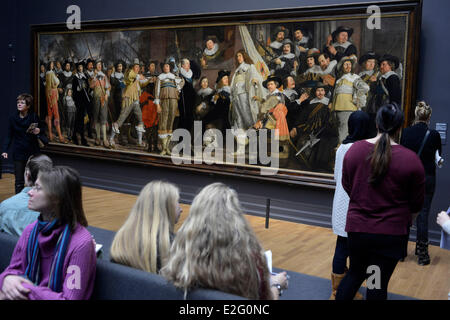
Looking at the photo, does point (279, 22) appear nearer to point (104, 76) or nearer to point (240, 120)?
point (240, 120)

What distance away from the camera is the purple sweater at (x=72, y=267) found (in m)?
2.45

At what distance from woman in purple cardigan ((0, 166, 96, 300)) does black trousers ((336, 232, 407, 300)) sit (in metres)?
1.83

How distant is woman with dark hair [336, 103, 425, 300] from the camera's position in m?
3.13

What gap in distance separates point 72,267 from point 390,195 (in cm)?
208

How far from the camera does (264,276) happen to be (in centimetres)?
250

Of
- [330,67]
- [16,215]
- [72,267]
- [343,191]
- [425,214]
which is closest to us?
[72,267]

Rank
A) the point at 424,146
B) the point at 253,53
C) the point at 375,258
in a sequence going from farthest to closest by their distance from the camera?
the point at 253,53
the point at 424,146
the point at 375,258

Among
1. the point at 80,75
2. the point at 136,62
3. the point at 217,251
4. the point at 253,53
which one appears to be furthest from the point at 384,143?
the point at 80,75

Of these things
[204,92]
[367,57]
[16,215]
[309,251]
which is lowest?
[309,251]

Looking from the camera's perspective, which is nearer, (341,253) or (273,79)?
(341,253)

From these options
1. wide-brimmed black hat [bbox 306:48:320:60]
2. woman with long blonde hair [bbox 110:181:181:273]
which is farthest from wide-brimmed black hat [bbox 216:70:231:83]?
woman with long blonde hair [bbox 110:181:181:273]

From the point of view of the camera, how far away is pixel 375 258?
128 inches

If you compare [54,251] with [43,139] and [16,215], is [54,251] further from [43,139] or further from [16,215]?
[43,139]

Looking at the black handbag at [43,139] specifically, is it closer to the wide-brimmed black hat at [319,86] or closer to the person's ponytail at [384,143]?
the wide-brimmed black hat at [319,86]
